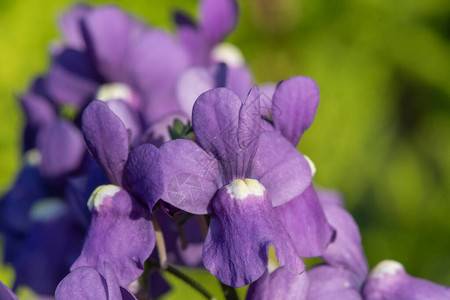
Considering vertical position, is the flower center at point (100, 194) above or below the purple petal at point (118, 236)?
above

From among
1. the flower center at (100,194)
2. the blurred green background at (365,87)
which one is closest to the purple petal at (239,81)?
the flower center at (100,194)

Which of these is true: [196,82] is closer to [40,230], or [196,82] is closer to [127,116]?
[127,116]

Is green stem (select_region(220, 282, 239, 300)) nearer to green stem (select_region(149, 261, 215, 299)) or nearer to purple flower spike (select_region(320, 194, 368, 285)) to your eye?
green stem (select_region(149, 261, 215, 299))

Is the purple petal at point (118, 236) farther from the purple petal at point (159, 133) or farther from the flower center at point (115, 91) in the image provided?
the flower center at point (115, 91)

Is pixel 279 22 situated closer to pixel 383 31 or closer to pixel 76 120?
pixel 383 31

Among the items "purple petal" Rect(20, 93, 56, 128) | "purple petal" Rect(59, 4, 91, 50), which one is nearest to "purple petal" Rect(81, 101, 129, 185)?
"purple petal" Rect(20, 93, 56, 128)

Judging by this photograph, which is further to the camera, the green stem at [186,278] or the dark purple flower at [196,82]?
the dark purple flower at [196,82]

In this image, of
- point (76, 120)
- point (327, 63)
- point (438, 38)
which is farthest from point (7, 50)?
point (438, 38)
